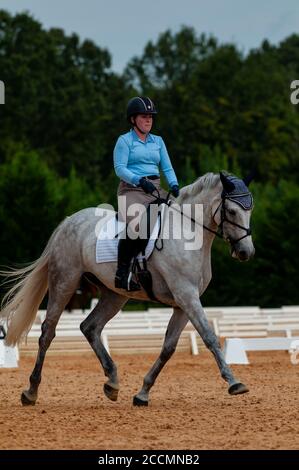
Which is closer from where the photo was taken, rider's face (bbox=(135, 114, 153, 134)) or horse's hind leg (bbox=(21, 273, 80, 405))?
rider's face (bbox=(135, 114, 153, 134))

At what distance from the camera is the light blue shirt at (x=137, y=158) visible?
9750mm

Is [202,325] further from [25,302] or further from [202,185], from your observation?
[25,302]

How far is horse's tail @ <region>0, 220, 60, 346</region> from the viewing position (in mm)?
10656

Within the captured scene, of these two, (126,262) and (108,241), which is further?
(108,241)

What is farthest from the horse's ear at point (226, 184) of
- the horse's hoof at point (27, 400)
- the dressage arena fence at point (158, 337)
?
the dressage arena fence at point (158, 337)

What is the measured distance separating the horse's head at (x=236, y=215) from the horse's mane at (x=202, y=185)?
0.22 metres

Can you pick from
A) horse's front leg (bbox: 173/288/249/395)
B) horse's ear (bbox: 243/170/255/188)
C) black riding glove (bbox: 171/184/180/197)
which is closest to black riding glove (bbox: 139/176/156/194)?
black riding glove (bbox: 171/184/180/197)

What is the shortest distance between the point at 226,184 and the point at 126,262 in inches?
49.3

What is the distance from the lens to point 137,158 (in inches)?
389

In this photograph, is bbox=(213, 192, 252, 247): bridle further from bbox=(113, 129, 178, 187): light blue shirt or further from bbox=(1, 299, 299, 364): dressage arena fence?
bbox=(1, 299, 299, 364): dressage arena fence

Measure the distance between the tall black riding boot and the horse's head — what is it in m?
0.91

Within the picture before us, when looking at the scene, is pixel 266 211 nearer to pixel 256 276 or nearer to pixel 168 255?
pixel 256 276

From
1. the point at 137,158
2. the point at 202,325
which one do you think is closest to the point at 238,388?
the point at 202,325

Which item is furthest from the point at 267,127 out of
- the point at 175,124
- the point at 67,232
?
the point at 67,232
